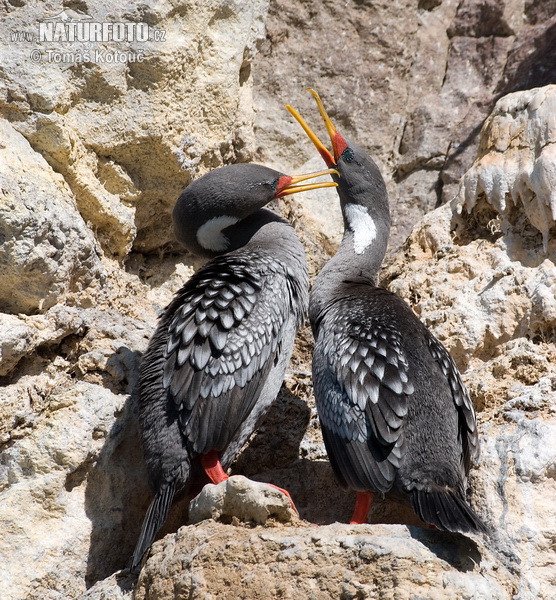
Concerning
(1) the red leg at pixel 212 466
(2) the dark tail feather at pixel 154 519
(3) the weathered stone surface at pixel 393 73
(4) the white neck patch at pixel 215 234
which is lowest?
(2) the dark tail feather at pixel 154 519

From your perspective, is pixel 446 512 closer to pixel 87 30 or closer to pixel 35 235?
pixel 35 235

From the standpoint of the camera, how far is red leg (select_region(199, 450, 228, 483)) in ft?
15.2

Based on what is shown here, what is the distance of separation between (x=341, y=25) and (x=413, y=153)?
129cm

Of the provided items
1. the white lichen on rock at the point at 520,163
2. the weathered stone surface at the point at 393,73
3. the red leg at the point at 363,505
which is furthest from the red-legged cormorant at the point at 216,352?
the weathered stone surface at the point at 393,73

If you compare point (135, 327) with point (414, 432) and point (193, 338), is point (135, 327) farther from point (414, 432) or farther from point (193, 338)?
point (414, 432)

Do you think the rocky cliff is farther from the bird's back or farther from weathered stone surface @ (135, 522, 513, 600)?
the bird's back

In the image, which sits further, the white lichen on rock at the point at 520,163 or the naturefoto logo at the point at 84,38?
the naturefoto logo at the point at 84,38

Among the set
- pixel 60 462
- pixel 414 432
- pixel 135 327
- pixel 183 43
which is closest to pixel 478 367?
pixel 414 432

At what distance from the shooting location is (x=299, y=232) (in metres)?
6.73

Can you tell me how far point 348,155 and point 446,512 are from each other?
2.87 meters

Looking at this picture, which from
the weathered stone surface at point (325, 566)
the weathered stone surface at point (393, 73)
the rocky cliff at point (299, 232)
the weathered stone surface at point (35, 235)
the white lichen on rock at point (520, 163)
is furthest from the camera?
the weathered stone surface at point (393, 73)

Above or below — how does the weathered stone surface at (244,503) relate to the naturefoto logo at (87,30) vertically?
below

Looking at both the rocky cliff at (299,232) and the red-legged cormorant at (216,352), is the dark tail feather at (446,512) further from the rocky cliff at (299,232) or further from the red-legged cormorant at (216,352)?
the red-legged cormorant at (216,352)

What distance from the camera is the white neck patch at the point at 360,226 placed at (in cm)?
578
